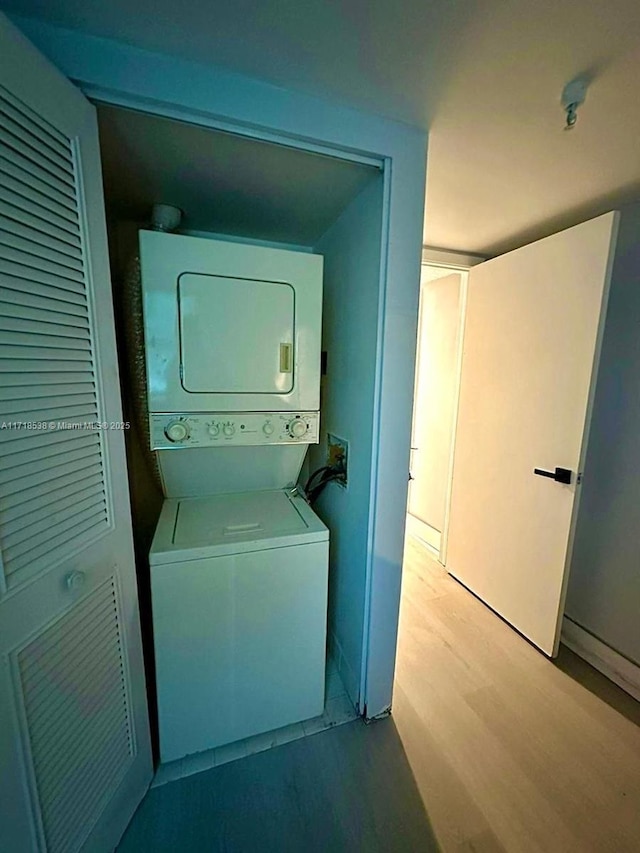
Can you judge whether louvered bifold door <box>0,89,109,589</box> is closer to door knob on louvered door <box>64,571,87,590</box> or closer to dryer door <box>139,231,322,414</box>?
door knob on louvered door <box>64,571,87,590</box>

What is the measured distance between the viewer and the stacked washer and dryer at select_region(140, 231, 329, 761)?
3.78 feet

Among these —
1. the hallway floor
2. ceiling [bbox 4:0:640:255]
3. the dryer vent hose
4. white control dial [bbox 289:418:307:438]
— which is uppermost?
ceiling [bbox 4:0:640:255]

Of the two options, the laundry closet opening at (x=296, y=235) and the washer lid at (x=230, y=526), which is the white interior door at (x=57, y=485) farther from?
the laundry closet opening at (x=296, y=235)

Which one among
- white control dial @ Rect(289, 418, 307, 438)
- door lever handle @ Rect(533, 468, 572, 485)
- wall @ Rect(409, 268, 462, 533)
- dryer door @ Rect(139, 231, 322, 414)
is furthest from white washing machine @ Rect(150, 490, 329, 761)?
wall @ Rect(409, 268, 462, 533)

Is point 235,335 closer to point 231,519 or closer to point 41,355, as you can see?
point 41,355

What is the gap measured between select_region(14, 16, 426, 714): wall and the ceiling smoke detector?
395 millimetres

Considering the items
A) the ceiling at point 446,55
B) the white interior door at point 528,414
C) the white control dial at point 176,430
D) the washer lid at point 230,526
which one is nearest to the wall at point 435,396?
the white interior door at point 528,414

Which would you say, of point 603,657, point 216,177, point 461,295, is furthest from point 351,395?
point 603,657

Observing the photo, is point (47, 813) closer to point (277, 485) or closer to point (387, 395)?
point (277, 485)

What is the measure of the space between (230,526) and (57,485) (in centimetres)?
60

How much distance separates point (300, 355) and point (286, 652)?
1144mm

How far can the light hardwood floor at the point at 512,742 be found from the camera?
1108mm

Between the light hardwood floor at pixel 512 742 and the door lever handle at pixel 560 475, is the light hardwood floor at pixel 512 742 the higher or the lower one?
the lower one

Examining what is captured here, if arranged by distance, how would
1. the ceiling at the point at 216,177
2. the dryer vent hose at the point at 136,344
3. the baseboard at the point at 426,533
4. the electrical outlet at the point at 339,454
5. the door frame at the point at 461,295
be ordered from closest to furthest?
1. the ceiling at the point at 216,177
2. the dryer vent hose at the point at 136,344
3. the electrical outlet at the point at 339,454
4. the door frame at the point at 461,295
5. the baseboard at the point at 426,533
